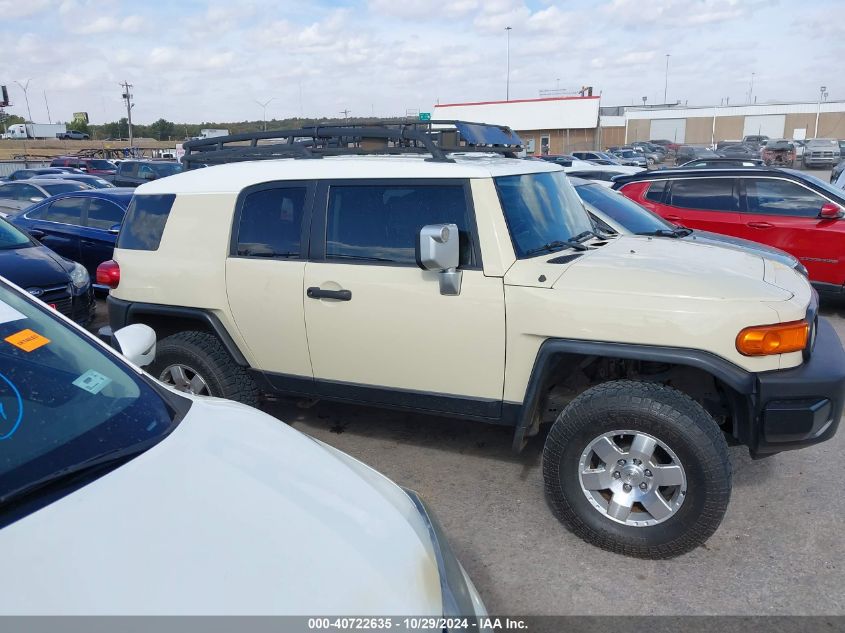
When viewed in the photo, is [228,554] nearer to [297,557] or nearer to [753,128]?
[297,557]

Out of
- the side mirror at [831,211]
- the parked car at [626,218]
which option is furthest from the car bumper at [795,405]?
the side mirror at [831,211]

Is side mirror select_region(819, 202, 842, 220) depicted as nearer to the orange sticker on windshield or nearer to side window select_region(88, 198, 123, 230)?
the orange sticker on windshield

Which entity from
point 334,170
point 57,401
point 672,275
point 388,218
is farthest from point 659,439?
point 57,401

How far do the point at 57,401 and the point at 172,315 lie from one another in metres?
2.36

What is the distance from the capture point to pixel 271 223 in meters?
4.05

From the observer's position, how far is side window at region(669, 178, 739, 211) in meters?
8.23

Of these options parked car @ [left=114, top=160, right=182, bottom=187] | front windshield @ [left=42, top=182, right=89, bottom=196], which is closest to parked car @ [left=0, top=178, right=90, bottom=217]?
front windshield @ [left=42, top=182, right=89, bottom=196]

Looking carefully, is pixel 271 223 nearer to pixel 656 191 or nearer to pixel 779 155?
pixel 656 191

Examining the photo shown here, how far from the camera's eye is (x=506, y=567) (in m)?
3.20

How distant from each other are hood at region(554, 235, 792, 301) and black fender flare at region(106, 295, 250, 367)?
211 centimetres

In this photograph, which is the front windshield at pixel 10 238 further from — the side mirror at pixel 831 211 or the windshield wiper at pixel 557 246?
the side mirror at pixel 831 211

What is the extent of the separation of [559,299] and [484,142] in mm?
1809

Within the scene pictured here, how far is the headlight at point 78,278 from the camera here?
656cm

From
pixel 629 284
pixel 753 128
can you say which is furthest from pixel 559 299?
pixel 753 128
